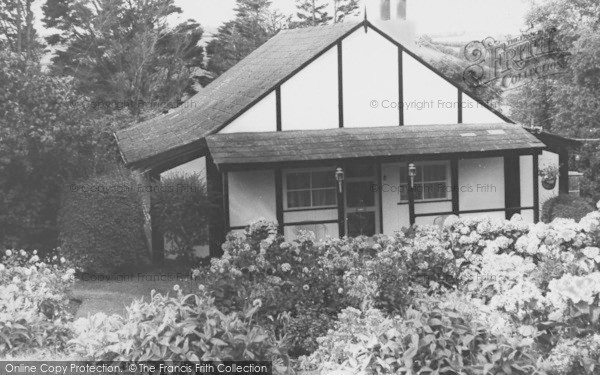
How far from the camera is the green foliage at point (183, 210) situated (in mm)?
17703

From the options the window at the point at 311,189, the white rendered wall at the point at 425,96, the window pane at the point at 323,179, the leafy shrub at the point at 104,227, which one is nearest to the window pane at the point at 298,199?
the window at the point at 311,189

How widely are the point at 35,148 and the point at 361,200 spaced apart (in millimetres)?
7587

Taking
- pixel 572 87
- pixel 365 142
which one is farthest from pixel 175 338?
pixel 572 87

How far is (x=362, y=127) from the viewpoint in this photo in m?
19.4

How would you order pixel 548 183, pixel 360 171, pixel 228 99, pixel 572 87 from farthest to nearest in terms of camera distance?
1. pixel 572 87
2. pixel 548 183
3. pixel 228 99
4. pixel 360 171

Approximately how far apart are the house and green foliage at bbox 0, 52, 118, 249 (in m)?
1.50

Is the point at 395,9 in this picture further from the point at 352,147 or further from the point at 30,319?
the point at 30,319

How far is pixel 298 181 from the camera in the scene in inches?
763

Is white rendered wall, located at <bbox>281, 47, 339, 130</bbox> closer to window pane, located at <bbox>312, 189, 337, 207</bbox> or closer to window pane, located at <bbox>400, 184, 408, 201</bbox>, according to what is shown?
window pane, located at <bbox>312, 189, 337, 207</bbox>

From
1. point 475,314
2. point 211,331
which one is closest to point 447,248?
point 475,314

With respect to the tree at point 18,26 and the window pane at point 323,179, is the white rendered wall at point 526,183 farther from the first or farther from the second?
the tree at point 18,26

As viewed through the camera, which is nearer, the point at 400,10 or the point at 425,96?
the point at 425,96

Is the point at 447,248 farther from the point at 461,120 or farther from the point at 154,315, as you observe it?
the point at 461,120

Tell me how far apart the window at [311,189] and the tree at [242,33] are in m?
26.0
